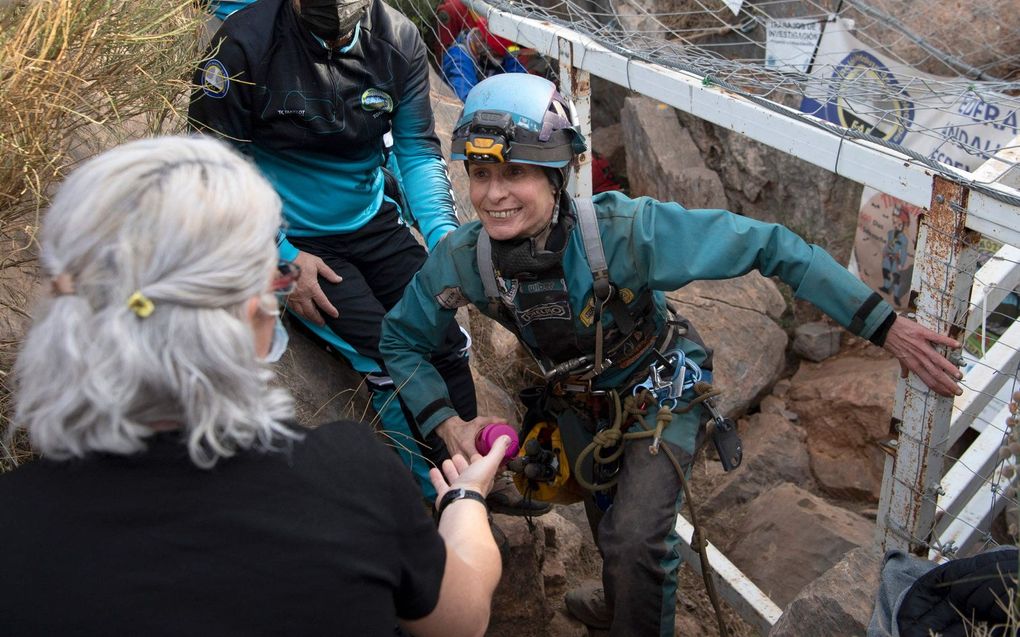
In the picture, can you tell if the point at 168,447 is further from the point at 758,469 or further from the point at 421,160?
the point at 758,469

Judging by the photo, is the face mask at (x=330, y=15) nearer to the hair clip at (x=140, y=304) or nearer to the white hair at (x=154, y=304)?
the white hair at (x=154, y=304)

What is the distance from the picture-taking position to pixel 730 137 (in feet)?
23.6

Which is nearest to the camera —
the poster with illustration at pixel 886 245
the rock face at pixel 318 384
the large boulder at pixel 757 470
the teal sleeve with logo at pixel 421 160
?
the rock face at pixel 318 384

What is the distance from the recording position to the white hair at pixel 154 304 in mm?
1396

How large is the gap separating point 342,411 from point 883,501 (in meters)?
2.05

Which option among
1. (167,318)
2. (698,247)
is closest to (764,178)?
(698,247)

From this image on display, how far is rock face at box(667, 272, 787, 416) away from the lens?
554cm

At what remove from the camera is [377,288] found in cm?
372

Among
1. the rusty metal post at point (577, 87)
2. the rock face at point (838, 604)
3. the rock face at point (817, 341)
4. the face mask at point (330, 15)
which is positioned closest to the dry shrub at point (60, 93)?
the face mask at point (330, 15)

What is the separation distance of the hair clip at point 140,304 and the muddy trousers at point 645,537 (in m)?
1.86

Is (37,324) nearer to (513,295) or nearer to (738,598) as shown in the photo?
(513,295)

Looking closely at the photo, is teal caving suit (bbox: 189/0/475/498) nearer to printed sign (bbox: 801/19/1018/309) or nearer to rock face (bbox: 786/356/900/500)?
rock face (bbox: 786/356/900/500)

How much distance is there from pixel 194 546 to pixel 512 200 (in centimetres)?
162

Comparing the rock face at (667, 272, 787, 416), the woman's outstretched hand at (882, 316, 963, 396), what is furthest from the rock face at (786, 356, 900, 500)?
the woman's outstretched hand at (882, 316, 963, 396)
